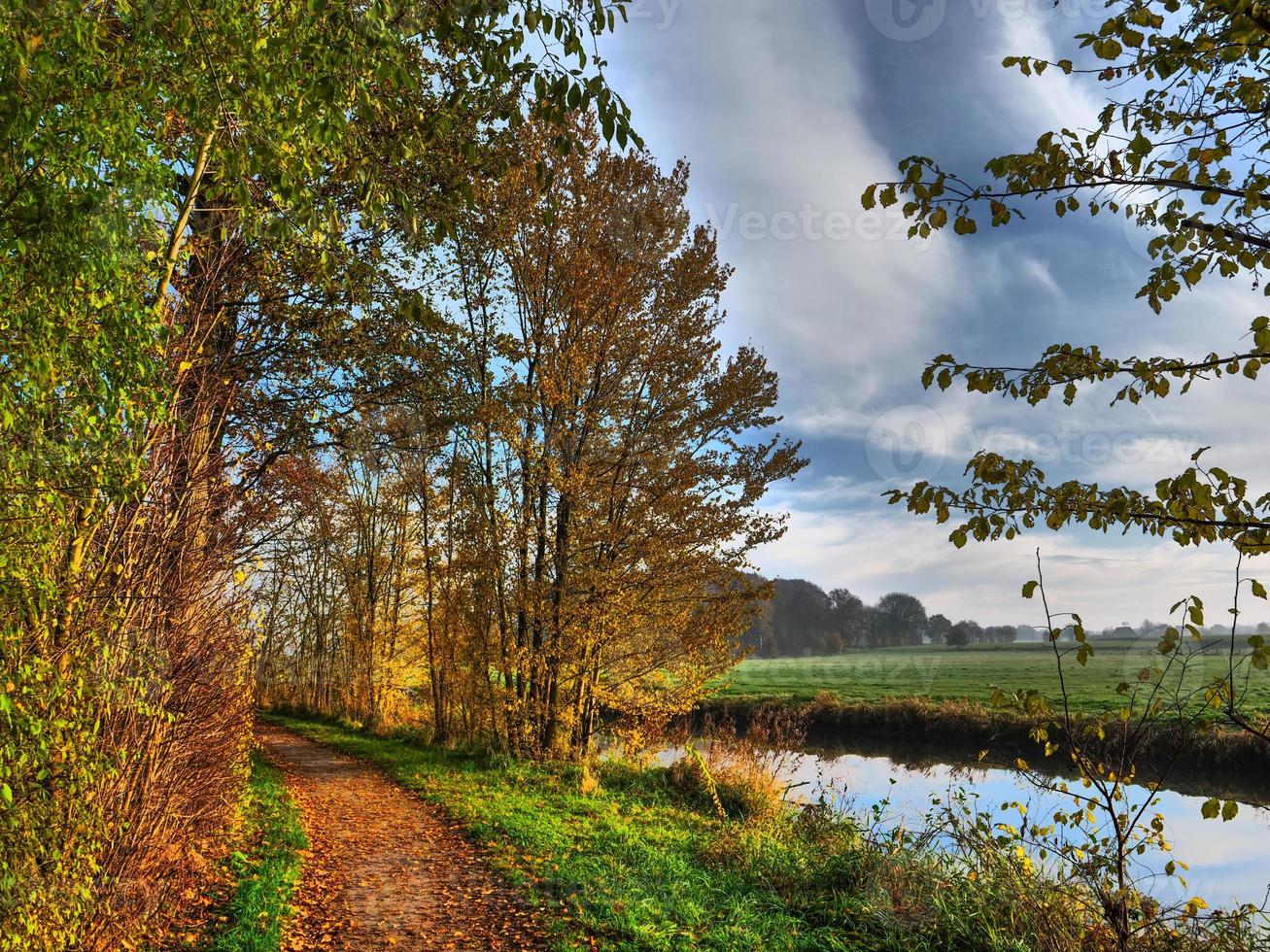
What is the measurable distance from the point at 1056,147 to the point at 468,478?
1070cm

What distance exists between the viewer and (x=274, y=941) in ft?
15.8

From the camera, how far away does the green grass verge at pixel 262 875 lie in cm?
483

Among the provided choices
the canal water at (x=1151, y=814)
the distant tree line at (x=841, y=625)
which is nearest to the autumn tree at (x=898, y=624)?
the distant tree line at (x=841, y=625)

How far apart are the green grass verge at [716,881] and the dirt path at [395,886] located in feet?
1.04

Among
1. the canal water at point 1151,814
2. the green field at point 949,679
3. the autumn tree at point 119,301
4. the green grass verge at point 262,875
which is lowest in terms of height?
the green field at point 949,679

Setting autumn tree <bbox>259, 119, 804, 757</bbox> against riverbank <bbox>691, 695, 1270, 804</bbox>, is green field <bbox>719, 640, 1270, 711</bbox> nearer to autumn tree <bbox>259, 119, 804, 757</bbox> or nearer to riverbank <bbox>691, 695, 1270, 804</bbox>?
riverbank <bbox>691, 695, 1270, 804</bbox>

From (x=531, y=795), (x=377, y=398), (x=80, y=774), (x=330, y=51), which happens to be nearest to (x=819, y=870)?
(x=531, y=795)

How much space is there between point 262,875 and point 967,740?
66.2ft

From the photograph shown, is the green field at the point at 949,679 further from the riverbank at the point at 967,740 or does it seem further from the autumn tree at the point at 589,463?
the autumn tree at the point at 589,463

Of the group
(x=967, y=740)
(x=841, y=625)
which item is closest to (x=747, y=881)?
(x=967, y=740)

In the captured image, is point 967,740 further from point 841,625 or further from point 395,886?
point 841,625

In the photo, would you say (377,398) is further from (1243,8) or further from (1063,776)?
(1063,776)

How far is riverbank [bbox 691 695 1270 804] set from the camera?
14039mm

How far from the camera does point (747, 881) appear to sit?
21.7 ft
